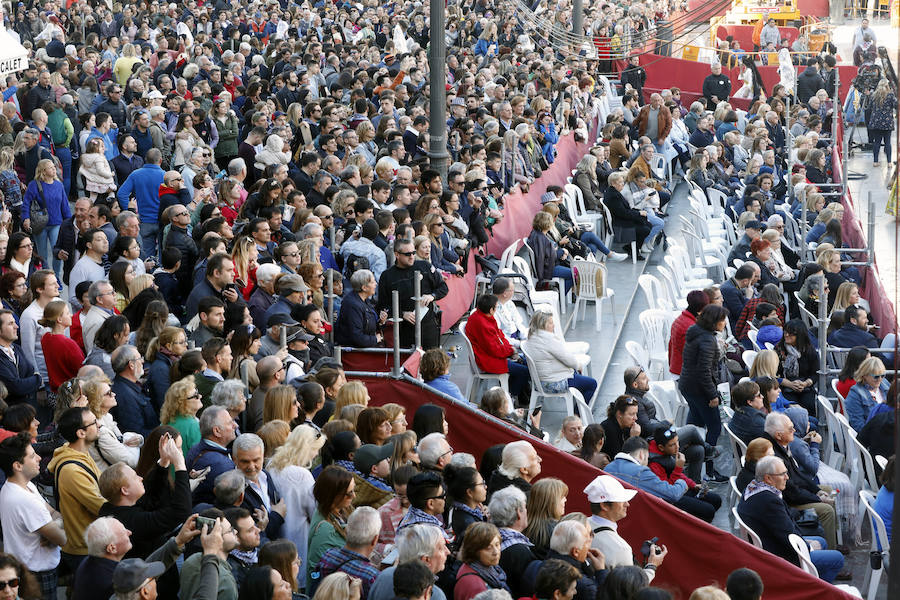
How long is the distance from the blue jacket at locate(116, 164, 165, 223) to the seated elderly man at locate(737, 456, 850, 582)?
686 centimetres

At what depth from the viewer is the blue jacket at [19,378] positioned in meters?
8.27

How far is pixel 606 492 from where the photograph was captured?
713cm

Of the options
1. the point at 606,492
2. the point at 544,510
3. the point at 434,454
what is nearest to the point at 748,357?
the point at 606,492

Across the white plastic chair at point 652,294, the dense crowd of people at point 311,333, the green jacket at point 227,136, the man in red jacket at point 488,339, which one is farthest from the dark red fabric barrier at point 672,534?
the green jacket at point 227,136

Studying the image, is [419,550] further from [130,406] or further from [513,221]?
[513,221]

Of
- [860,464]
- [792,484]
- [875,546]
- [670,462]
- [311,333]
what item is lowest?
[875,546]

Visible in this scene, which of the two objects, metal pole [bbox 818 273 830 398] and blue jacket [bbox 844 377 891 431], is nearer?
blue jacket [bbox 844 377 891 431]

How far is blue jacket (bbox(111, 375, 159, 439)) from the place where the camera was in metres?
7.95

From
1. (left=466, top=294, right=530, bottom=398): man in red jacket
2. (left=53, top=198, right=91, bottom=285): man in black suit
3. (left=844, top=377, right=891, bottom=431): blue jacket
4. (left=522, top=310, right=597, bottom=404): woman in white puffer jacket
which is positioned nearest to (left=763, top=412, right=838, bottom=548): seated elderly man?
(left=844, top=377, right=891, bottom=431): blue jacket

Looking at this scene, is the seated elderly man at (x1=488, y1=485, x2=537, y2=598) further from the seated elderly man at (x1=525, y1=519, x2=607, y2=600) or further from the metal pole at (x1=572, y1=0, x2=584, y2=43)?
the metal pole at (x1=572, y1=0, x2=584, y2=43)

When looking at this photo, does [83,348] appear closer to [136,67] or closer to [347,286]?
[347,286]

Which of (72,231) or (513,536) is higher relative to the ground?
(72,231)

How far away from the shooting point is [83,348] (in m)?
9.06

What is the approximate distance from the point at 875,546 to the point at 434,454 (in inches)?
121
